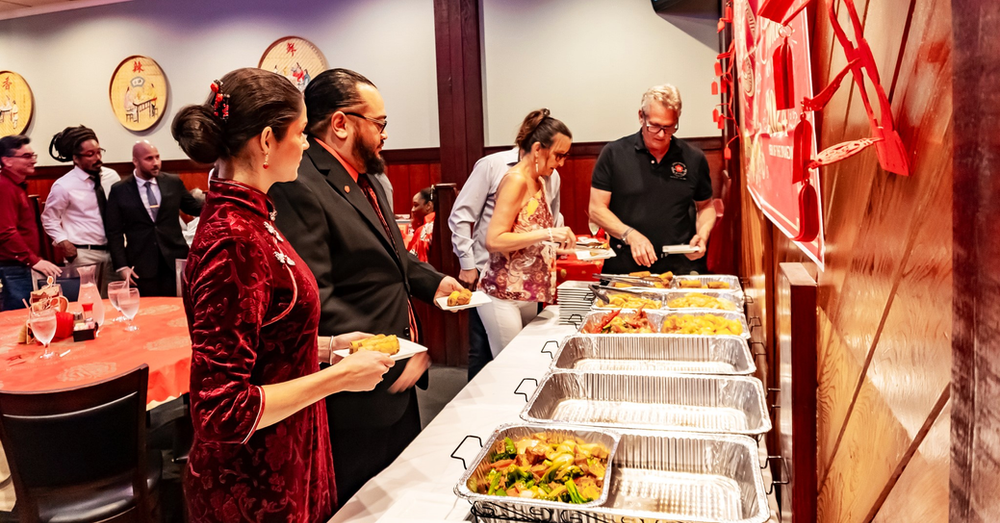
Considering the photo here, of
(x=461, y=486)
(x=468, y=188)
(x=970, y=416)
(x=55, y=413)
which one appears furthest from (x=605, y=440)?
(x=468, y=188)

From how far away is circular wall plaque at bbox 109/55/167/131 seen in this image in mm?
6461

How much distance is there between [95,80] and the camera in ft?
22.3

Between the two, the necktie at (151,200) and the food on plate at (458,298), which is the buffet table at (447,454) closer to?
the food on plate at (458,298)

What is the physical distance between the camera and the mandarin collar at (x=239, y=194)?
1207 millimetres

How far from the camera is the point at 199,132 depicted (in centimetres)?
117

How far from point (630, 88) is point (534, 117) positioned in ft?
8.04

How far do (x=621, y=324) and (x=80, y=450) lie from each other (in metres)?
1.71

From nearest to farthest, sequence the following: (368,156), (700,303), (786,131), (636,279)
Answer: (786,131), (368,156), (700,303), (636,279)

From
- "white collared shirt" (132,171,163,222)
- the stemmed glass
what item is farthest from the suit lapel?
"white collared shirt" (132,171,163,222)

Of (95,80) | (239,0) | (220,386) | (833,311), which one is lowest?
(220,386)

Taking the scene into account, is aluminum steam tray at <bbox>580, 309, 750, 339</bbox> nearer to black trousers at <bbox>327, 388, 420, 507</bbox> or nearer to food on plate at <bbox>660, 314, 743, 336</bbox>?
food on plate at <bbox>660, 314, 743, 336</bbox>

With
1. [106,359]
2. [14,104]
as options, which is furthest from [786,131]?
[14,104]

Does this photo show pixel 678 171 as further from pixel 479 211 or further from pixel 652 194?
pixel 479 211

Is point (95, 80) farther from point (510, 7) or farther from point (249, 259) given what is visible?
point (249, 259)
